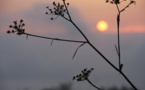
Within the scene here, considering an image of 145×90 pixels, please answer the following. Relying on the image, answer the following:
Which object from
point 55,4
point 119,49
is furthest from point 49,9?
point 119,49

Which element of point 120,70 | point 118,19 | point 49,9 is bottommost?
point 120,70

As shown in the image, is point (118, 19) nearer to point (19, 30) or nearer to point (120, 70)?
point (120, 70)

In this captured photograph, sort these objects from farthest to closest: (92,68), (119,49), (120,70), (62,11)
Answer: (92,68) → (62,11) → (119,49) → (120,70)

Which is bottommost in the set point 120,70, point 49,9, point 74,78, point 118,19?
point 74,78

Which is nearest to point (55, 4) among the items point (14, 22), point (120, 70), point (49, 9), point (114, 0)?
point (49, 9)

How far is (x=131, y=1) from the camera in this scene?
6598 mm

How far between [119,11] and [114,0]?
1.10 feet

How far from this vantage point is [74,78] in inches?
289

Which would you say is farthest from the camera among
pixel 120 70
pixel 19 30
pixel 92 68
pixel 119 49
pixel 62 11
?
pixel 92 68

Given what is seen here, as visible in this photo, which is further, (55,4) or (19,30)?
(55,4)

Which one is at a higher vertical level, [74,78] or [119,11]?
[119,11]

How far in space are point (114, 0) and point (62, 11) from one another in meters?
1.34

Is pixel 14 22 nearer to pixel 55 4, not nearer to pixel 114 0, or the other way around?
pixel 55 4

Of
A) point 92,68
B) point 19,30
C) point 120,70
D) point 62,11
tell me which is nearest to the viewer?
point 120,70
